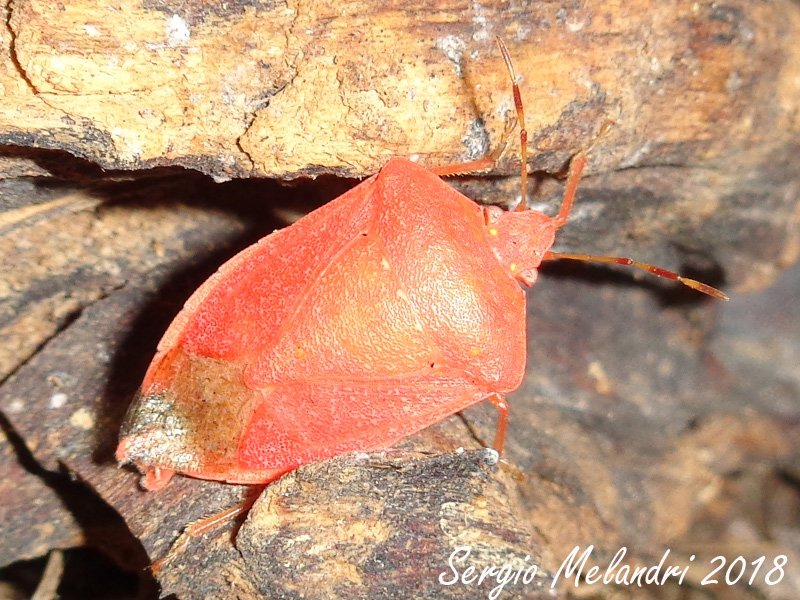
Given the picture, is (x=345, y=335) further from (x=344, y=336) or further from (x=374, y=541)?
(x=374, y=541)

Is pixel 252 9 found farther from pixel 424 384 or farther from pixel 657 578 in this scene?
pixel 657 578

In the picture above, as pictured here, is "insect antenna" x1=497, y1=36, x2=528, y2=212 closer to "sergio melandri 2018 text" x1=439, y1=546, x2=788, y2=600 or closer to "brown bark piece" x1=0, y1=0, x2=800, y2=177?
"brown bark piece" x1=0, y1=0, x2=800, y2=177

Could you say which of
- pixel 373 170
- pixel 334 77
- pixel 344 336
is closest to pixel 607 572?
pixel 344 336

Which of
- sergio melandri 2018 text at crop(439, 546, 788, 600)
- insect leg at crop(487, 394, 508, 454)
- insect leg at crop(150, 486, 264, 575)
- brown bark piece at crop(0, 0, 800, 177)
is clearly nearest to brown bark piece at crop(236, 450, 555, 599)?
sergio melandri 2018 text at crop(439, 546, 788, 600)

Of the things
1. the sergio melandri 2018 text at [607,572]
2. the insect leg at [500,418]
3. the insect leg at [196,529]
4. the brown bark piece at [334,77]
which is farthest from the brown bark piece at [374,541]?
the brown bark piece at [334,77]

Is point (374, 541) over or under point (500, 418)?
under
